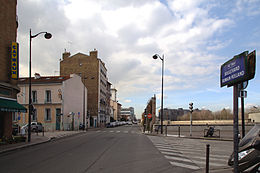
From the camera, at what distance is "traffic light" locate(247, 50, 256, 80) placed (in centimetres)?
412

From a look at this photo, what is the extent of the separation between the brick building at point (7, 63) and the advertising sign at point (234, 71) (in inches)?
597

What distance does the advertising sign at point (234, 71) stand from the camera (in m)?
4.22

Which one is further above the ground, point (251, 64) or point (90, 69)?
point (90, 69)

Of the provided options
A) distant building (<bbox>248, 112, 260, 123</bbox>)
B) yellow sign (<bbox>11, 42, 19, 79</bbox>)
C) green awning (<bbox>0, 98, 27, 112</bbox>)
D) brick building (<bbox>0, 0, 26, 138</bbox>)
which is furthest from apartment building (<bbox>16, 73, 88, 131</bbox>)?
distant building (<bbox>248, 112, 260, 123</bbox>)

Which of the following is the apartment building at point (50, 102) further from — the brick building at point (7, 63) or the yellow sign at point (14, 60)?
the yellow sign at point (14, 60)

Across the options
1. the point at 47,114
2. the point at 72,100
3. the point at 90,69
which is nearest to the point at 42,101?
the point at 47,114

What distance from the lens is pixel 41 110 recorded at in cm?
3975

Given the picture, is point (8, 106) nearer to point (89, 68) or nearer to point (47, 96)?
point (47, 96)

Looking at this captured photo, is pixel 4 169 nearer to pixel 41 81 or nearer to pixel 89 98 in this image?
pixel 41 81

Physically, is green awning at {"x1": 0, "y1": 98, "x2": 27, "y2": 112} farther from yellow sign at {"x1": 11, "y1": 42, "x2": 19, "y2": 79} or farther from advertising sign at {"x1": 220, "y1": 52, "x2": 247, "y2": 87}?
advertising sign at {"x1": 220, "y1": 52, "x2": 247, "y2": 87}

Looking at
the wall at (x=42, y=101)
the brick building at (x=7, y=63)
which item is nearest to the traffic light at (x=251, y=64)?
the brick building at (x=7, y=63)

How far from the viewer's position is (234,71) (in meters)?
4.53

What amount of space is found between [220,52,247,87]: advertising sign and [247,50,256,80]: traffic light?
0.07m

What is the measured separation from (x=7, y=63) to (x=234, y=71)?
16.9 m
